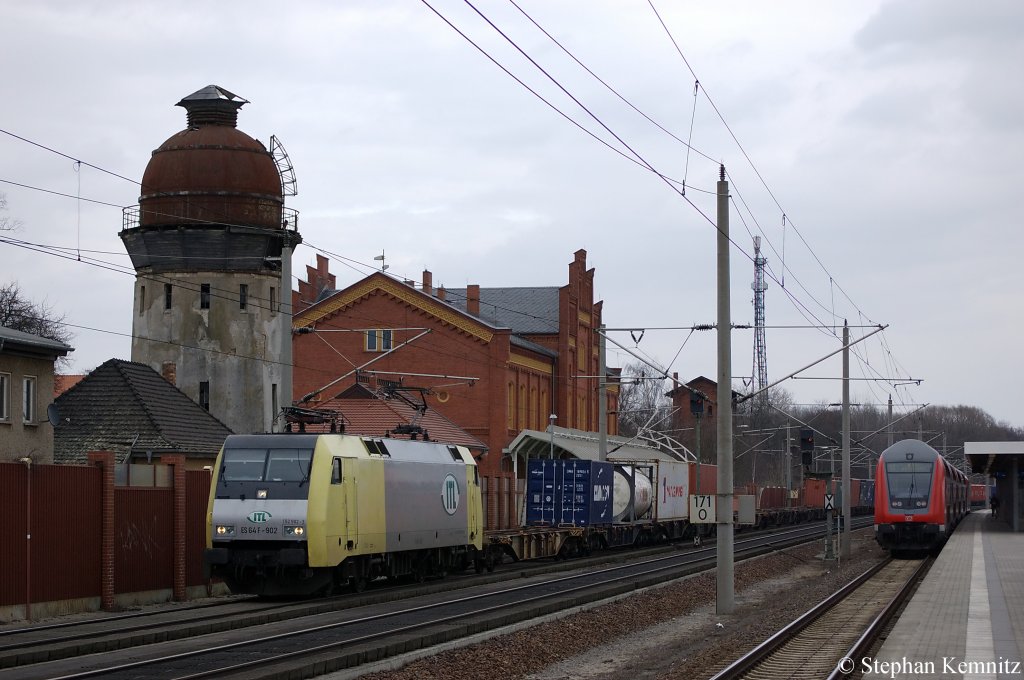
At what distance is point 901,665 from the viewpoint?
1520 centimetres

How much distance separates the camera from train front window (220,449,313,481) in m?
22.9

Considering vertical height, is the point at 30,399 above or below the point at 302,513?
above

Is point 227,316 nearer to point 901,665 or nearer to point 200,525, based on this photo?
point 200,525

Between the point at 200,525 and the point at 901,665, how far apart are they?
15.0 metres

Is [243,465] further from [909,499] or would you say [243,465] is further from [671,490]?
[671,490]

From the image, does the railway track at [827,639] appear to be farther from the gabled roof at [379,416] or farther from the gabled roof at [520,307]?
the gabled roof at [520,307]

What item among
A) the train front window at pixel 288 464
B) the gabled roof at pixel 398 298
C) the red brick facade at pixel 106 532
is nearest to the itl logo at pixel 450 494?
the train front window at pixel 288 464

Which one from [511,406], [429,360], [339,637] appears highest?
[429,360]

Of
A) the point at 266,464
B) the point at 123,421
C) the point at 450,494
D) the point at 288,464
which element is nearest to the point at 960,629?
the point at 288,464

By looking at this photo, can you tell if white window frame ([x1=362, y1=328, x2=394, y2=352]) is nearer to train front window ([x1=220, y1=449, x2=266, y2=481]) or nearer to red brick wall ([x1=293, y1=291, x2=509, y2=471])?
red brick wall ([x1=293, y1=291, x2=509, y2=471])

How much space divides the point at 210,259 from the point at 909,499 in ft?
85.8

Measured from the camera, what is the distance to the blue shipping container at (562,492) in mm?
39812

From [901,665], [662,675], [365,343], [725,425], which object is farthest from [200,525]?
[365,343]

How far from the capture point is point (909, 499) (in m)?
39.8
